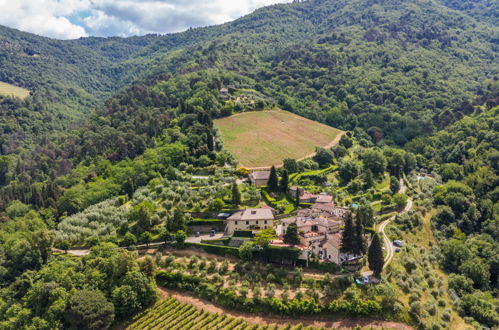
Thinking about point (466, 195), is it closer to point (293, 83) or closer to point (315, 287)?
point (315, 287)

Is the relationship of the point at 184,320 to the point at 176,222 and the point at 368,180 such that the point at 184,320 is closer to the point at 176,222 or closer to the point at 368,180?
the point at 176,222

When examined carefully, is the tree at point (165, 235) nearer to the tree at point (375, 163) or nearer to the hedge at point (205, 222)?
the hedge at point (205, 222)

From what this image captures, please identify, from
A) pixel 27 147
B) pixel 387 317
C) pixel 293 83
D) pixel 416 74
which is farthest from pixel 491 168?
pixel 27 147

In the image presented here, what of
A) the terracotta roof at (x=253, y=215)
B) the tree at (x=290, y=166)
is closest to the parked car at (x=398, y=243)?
the terracotta roof at (x=253, y=215)

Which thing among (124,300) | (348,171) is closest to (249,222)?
(124,300)

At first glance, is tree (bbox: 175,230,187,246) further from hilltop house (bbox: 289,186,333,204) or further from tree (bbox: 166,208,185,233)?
hilltop house (bbox: 289,186,333,204)

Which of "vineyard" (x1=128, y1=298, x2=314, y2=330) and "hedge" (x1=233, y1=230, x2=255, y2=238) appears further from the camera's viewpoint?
"hedge" (x1=233, y1=230, x2=255, y2=238)

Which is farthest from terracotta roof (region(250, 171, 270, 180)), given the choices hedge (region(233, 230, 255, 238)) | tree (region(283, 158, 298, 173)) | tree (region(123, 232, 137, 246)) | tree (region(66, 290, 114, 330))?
tree (region(66, 290, 114, 330))
